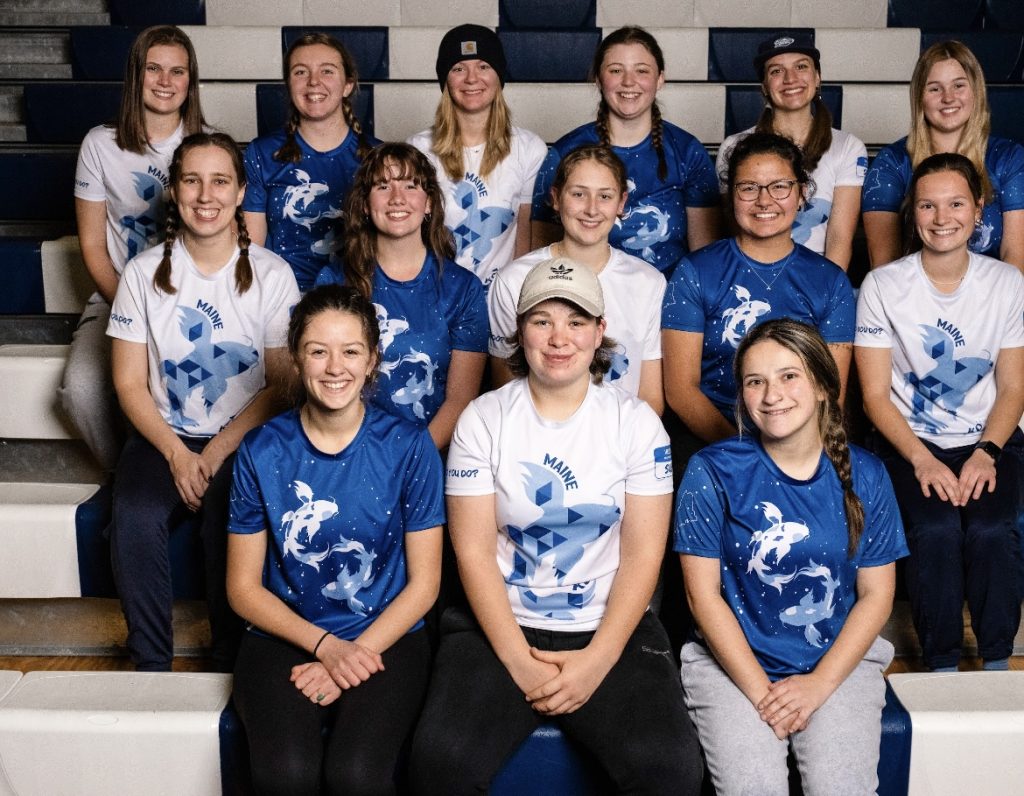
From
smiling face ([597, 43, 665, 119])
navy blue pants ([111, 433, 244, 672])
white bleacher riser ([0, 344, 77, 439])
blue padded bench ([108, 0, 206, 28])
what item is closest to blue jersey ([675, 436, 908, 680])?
navy blue pants ([111, 433, 244, 672])

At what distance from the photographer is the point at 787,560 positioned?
1.62 metres

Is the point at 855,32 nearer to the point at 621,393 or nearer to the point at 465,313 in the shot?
the point at 465,313

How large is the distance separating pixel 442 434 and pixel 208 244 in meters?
0.55

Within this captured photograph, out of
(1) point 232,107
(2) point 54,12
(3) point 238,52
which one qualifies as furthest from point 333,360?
(2) point 54,12

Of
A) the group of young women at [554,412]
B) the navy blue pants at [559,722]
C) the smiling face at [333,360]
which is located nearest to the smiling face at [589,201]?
the group of young women at [554,412]

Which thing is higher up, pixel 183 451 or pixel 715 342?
pixel 715 342

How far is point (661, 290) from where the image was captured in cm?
210

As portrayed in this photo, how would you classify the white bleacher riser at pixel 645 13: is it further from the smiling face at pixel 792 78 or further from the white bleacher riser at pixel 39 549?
the white bleacher riser at pixel 39 549

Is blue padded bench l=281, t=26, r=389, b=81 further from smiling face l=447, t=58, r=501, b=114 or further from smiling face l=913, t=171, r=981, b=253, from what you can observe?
smiling face l=913, t=171, r=981, b=253

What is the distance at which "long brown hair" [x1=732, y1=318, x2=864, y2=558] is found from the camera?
1629 mm

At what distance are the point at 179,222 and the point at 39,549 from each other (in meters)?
0.64

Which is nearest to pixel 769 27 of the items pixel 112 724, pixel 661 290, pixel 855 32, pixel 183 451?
pixel 855 32

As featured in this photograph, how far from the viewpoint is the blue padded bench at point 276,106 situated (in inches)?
122

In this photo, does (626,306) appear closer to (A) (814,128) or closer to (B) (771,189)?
(B) (771,189)
